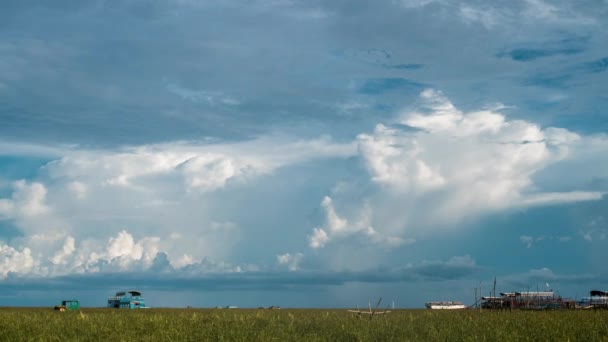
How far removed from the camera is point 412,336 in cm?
3591

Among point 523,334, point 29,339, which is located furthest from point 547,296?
point 29,339

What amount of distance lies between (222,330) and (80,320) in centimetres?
982

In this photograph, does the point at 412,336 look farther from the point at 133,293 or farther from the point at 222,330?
the point at 133,293

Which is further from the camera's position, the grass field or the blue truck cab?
the blue truck cab

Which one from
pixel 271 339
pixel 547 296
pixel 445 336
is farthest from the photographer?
pixel 547 296

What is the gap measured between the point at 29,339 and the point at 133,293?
7066 centimetres

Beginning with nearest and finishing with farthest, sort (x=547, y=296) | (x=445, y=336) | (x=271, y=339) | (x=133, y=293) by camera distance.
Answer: (x=271, y=339), (x=445, y=336), (x=547, y=296), (x=133, y=293)

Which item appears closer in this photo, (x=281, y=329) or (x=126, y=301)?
(x=281, y=329)

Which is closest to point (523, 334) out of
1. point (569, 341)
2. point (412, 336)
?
point (569, 341)

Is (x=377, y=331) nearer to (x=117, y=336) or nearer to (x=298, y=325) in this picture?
(x=298, y=325)

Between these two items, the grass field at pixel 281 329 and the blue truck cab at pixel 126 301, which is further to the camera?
the blue truck cab at pixel 126 301

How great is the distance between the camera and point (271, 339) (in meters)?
32.8

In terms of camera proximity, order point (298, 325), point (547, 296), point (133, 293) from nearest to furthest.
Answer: point (298, 325), point (547, 296), point (133, 293)

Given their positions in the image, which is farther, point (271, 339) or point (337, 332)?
point (337, 332)
